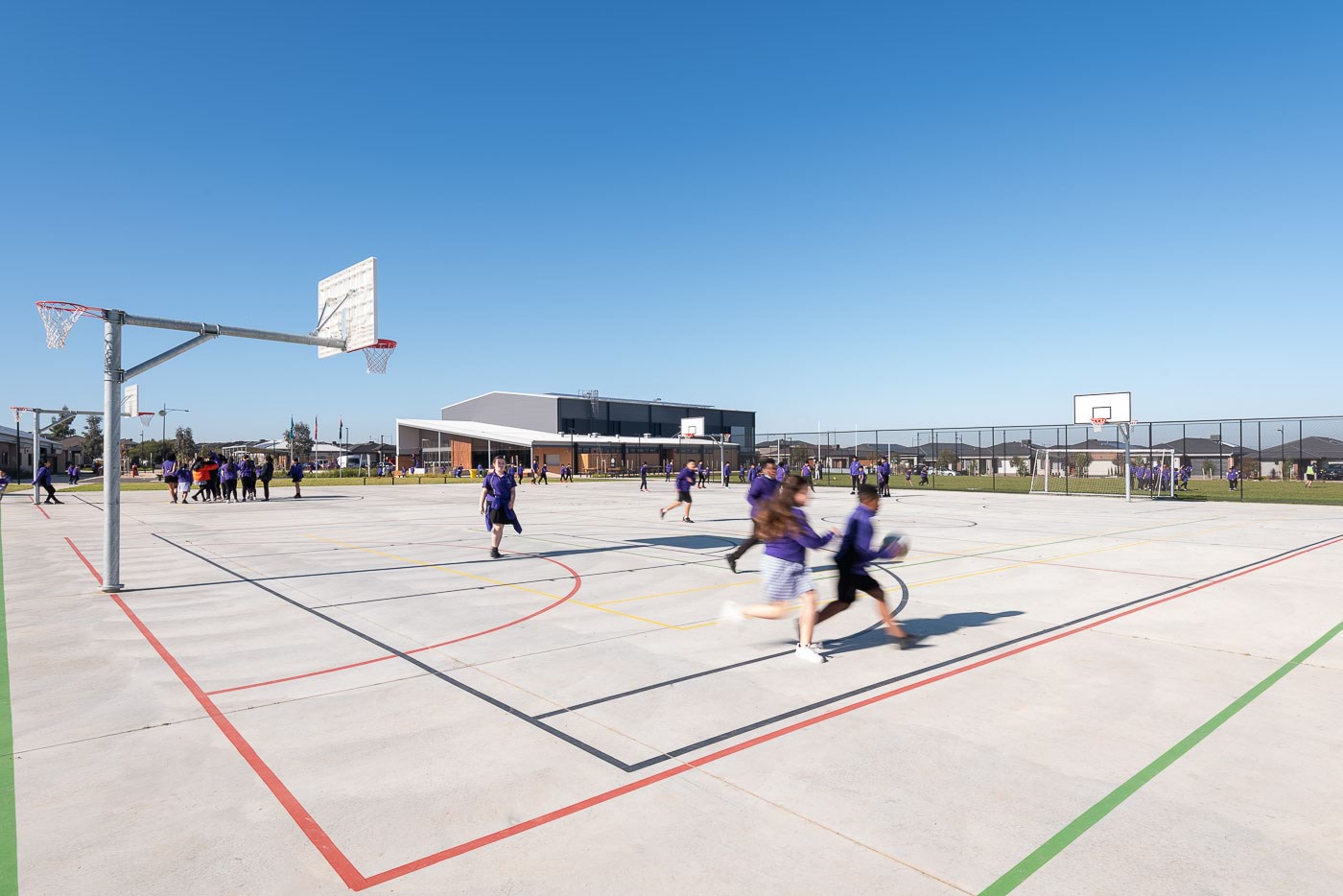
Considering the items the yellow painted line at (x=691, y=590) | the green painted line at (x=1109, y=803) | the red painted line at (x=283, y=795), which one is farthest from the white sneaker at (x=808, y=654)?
the red painted line at (x=283, y=795)

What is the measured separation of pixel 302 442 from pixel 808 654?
412 feet

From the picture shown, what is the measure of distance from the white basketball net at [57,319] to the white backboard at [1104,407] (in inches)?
1539

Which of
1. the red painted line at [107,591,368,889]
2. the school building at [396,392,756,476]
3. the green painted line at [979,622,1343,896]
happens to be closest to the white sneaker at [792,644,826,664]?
the green painted line at [979,622,1343,896]

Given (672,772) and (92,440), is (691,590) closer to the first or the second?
(672,772)

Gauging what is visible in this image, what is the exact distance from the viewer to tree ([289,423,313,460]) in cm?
10544

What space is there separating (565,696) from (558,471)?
221ft

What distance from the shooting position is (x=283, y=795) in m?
4.24

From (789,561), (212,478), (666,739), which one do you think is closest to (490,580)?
(789,561)

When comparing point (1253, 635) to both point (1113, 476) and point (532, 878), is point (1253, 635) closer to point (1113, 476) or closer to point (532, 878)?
point (532, 878)

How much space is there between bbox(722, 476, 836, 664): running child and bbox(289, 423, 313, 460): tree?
100 metres

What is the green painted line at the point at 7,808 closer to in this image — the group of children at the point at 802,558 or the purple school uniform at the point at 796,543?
the group of children at the point at 802,558

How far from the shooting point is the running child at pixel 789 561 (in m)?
6.84

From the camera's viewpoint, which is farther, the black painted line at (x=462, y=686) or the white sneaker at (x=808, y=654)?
the white sneaker at (x=808, y=654)

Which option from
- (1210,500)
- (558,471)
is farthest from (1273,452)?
(558,471)
